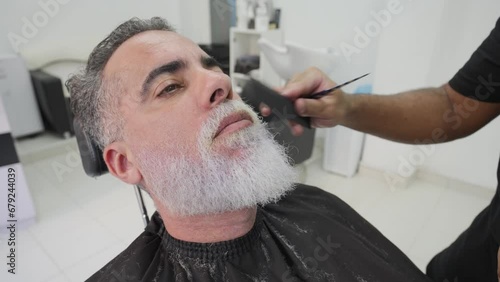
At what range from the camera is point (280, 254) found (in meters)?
1.00

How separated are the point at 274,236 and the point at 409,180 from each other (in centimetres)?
206

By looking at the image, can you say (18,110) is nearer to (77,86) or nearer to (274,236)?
(77,86)

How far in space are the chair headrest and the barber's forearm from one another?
830 millimetres

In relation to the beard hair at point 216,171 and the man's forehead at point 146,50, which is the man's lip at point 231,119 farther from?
the man's forehead at point 146,50

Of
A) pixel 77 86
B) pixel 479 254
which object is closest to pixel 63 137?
pixel 77 86

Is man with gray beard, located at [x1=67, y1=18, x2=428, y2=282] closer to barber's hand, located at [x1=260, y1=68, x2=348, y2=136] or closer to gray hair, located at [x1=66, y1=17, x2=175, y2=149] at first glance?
gray hair, located at [x1=66, y1=17, x2=175, y2=149]

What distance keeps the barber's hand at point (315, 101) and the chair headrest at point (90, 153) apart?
540 mm

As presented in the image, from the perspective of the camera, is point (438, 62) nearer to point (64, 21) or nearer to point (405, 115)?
point (405, 115)

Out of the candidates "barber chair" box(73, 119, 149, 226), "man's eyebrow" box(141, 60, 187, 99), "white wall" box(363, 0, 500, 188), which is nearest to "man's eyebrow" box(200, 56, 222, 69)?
"man's eyebrow" box(141, 60, 187, 99)

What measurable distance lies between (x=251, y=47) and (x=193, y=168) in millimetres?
2846

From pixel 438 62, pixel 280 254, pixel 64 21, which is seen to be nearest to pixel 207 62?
pixel 280 254

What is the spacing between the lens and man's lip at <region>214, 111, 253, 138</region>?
0.87m

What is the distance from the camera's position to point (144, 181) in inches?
39.2

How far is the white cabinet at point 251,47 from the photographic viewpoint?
9.92 ft
